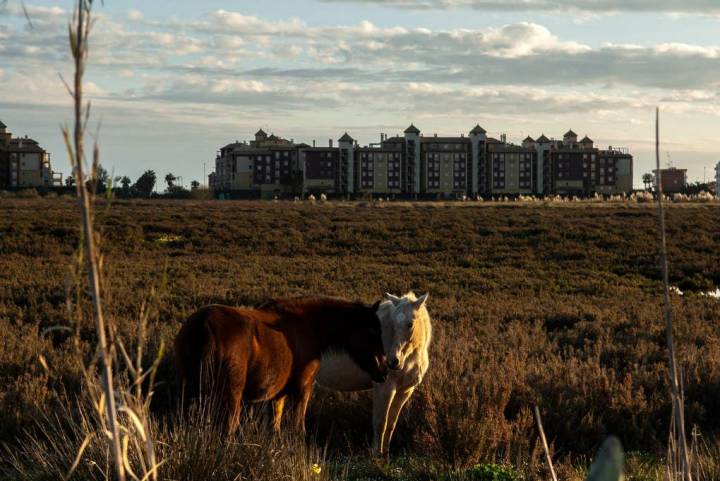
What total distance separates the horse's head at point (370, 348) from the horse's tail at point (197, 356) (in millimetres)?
1469

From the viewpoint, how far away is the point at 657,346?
43.0 feet

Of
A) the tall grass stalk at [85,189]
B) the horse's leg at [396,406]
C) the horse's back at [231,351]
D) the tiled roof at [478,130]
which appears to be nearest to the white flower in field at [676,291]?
the horse's leg at [396,406]

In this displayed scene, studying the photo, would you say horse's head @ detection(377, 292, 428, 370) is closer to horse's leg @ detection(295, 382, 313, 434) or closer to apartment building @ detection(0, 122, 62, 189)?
horse's leg @ detection(295, 382, 313, 434)

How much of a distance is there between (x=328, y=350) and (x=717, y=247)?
3188 cm

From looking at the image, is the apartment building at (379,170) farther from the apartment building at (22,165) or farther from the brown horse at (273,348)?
the brown horse at (273,348)

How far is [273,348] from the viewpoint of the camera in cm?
676

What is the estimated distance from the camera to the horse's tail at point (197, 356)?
6.26m

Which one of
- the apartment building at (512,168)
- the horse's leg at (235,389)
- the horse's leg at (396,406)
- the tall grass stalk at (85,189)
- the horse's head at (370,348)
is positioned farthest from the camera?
the apartment building at (512,168)

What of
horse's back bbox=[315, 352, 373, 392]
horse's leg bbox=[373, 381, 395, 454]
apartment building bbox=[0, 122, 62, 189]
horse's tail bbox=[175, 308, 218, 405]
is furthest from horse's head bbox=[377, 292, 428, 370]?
apartment building bbox=[0, 122, 62, 189]

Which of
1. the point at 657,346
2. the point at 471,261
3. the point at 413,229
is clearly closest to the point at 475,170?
the point at 413,229

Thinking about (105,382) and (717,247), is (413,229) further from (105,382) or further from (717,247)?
(105,382)

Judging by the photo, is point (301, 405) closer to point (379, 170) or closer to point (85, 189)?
point (85, 189)

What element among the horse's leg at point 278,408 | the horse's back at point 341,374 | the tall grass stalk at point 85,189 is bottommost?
the horse's leg at point 278,408

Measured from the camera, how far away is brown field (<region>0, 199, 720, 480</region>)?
7469 mm
